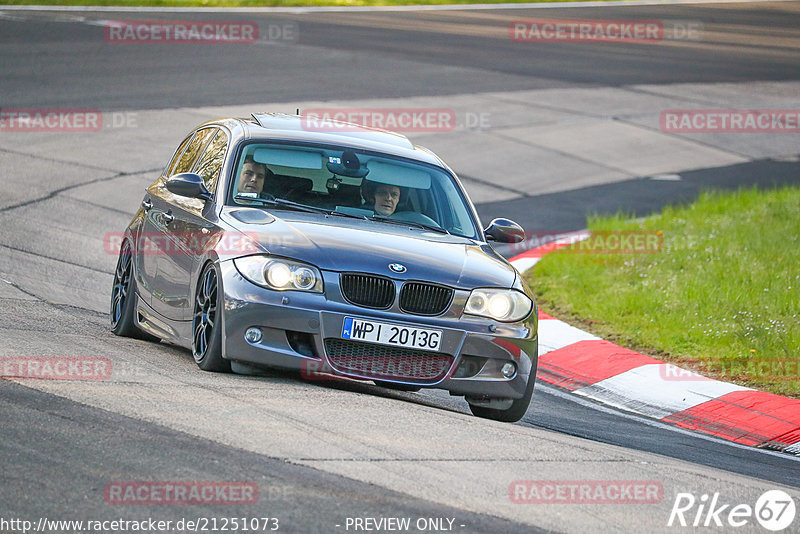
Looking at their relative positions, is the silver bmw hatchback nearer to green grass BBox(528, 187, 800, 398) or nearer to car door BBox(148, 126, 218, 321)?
car door BBox(148, 126, 218, 321)

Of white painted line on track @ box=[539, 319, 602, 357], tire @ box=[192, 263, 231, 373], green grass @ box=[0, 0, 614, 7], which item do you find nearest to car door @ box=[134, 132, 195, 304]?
tire @ box=[192, 263, 231, 373]

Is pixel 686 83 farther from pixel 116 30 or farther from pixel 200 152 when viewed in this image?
pixel 200 152

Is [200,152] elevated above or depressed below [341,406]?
above

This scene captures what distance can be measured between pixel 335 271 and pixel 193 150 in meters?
2.72

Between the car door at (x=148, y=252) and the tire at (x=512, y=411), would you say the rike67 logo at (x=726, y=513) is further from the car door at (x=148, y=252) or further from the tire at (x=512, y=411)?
the car door at (x=148, y=252)

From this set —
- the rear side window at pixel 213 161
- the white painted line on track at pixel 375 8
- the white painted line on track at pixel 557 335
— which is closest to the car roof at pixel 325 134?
the rear side window at pixel 213 161

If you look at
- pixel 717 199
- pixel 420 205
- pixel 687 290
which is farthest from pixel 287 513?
pixel 717 199

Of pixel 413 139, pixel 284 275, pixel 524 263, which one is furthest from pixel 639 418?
pixel 413 139

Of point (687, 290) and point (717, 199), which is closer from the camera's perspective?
point (687, 290)

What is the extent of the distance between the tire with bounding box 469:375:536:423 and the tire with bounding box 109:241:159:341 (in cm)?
270

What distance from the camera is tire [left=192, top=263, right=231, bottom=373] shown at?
7.54 m

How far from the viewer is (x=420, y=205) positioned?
8828mm

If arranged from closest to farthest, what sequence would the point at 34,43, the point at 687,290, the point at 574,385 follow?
the point at 574,385 → the point at 687,290 → the point at 34,43

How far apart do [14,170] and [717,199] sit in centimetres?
946
